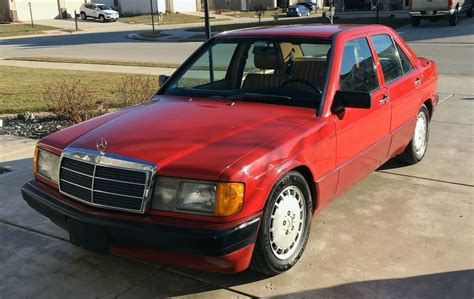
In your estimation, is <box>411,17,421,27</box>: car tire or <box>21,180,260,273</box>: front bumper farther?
<box>411,17,421,27</box>: car tire

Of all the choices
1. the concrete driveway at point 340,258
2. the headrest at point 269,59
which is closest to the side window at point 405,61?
the concrete driveway at point 340,258

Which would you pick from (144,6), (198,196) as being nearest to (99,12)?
(144,6)

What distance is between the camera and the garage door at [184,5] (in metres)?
60.7

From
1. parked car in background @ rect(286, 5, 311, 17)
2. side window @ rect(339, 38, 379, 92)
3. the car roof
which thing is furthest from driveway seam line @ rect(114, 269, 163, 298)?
parked car in background @ rect(286, 5, 311, 17)

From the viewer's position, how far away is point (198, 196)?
9.57ft

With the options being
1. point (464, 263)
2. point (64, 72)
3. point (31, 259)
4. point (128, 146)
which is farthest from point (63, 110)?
point (64, 72)

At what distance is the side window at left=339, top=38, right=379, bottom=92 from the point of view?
13.5 ft

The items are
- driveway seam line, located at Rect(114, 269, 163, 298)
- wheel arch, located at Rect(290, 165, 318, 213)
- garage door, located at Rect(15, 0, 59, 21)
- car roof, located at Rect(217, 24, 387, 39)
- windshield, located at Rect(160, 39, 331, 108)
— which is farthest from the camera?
garage door, located at Rect(15, 0, 59, 21)

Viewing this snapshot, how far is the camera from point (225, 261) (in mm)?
2924

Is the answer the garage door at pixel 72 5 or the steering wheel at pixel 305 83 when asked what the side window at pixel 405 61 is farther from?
the garage door at pixel 72 5

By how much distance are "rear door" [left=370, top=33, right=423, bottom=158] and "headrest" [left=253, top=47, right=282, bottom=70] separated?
101 cm

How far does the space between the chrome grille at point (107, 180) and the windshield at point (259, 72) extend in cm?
134

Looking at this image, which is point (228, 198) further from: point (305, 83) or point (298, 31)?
point (298, 31)

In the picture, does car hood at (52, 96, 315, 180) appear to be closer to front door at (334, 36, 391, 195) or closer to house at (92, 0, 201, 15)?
front door at (334, 36, 391, 195)
